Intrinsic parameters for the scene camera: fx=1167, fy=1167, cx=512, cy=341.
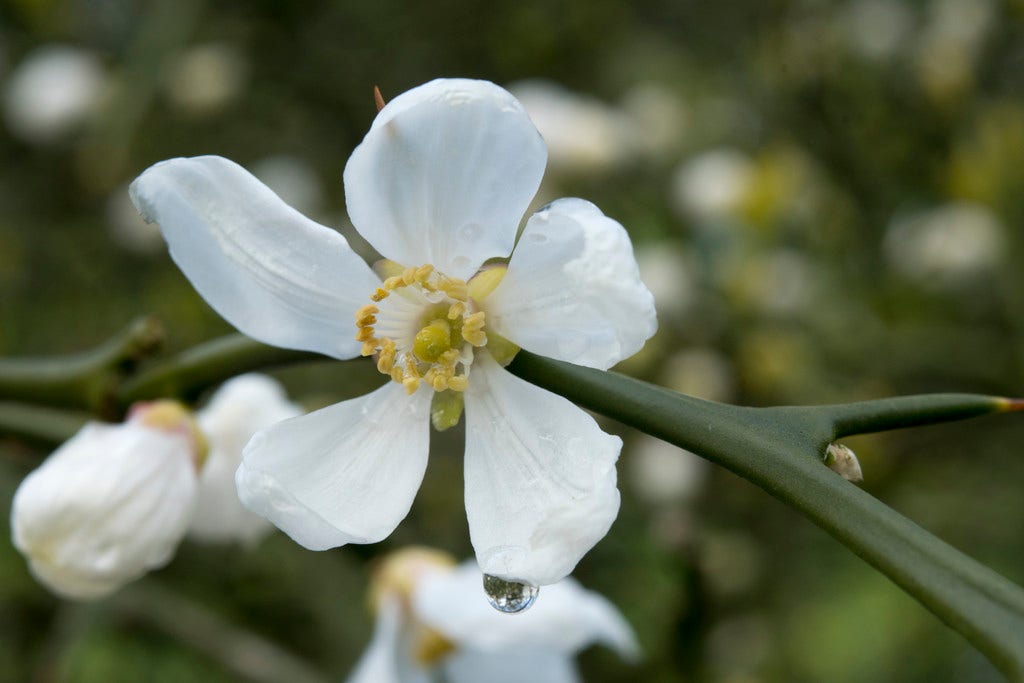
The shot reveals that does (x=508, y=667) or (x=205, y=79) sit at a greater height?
(x=508, y=667)

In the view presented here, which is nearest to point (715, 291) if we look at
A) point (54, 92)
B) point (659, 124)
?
point (659, 124)

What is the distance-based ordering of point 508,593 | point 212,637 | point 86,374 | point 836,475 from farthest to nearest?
point 212,637, point 86,374, point 508,593, point 836,475

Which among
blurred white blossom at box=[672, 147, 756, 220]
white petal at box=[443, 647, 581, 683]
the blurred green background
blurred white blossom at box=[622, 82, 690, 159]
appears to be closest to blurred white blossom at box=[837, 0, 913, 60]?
the blurred green background

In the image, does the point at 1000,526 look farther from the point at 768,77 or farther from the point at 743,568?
the point at 768,77

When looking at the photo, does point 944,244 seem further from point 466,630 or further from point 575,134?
point 466,630

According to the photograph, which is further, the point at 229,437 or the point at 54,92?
the point at 54,92

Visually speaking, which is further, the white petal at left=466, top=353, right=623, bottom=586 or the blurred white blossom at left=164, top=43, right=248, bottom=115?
the blurred white blossom at left=164, top=43, right=248, bottom=115

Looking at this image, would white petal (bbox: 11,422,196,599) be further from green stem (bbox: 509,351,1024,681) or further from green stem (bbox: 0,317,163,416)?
green stem (bbox: 509,351,1024,681)
